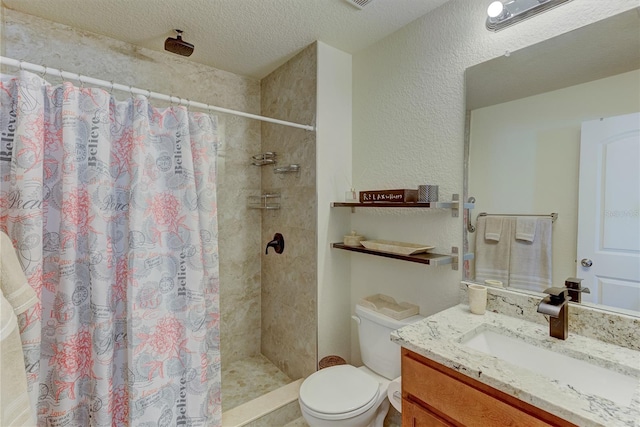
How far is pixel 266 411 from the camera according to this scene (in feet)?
5.65

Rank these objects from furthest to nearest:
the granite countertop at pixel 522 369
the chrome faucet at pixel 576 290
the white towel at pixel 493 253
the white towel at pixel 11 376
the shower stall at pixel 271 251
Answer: the shower stall at pixel 271 251
the white towel at pixel 493 253
the chrome faucet at pixel 576 290
the white towel at pixel 11 376
the granite countertop at pixel 522 369

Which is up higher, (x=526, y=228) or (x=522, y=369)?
(x=526, y=228)

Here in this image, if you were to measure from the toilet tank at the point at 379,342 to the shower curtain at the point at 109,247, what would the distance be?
0.90 metres

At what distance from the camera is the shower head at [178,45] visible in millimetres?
1786

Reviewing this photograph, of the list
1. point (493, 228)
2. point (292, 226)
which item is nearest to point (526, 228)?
point (493, 228)

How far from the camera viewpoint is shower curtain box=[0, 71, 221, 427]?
3.76 feet

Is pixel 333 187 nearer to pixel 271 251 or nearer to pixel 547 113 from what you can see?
pixel 271 251

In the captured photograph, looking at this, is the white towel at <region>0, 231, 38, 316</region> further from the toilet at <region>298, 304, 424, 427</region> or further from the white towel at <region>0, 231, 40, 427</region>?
the toilet at <region>298, 304, 424, 427</region>

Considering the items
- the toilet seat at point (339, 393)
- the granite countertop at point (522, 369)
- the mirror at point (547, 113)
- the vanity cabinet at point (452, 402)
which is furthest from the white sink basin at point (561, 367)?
the toilet seat at point (339, 393)

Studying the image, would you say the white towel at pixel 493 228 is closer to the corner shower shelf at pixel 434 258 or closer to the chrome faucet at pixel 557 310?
the corner shower shelf at pixel 434 258

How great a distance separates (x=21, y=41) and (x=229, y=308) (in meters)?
2.15

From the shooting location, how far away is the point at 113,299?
1.36 metres

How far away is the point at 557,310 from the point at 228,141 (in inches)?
91.5

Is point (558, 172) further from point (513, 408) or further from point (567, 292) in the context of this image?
point (513, 408)
